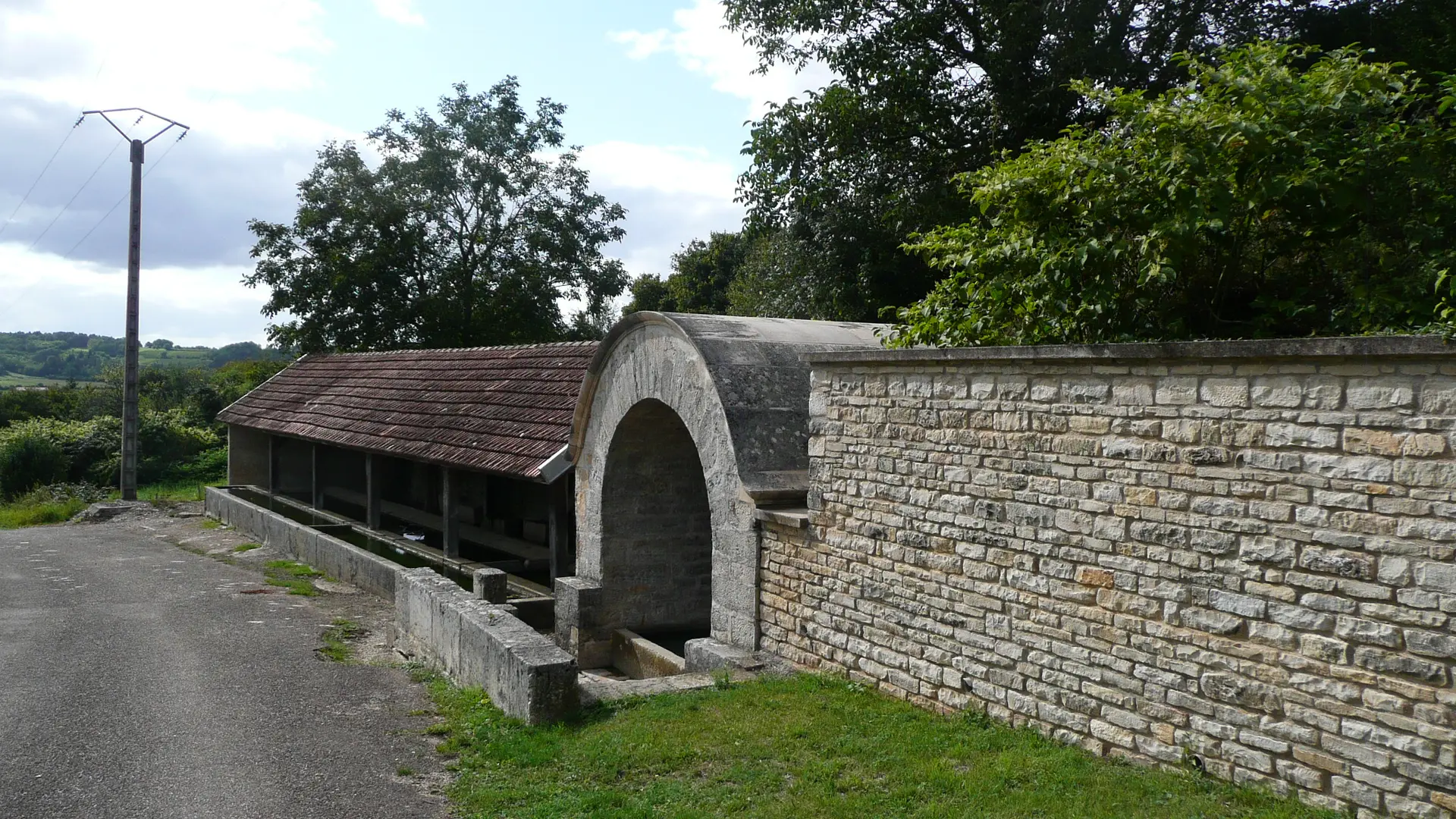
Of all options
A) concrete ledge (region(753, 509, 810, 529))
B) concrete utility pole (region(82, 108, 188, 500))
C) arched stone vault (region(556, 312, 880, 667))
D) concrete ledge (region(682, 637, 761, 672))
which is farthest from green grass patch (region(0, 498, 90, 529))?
concrete ledge (region(753, 509, 810, 529))

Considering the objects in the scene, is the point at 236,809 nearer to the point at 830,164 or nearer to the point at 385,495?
the point at 830,164

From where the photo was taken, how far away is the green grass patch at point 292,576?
13.5 metres

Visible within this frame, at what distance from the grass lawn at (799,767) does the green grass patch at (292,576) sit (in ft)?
23.8

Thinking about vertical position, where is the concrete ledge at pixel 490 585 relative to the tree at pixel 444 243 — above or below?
below

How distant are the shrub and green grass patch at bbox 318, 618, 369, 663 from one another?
19740 mm

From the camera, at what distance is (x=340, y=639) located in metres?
10.8

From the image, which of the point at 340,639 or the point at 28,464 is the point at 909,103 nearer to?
the point at 340,639

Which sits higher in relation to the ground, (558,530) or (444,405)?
(444,405)

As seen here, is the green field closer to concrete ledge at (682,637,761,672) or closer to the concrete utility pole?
the concrete utility pole

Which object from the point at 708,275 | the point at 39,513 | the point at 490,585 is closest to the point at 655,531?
the point at 490,585

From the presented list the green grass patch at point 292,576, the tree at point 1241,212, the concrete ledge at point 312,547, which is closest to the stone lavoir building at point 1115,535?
the tree at point 1241,212

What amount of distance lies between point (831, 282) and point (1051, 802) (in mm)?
11000

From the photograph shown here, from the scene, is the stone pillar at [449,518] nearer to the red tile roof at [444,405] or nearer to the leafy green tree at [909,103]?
the red tile roof at [444,405]

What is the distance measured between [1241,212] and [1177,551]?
77.2 inches
